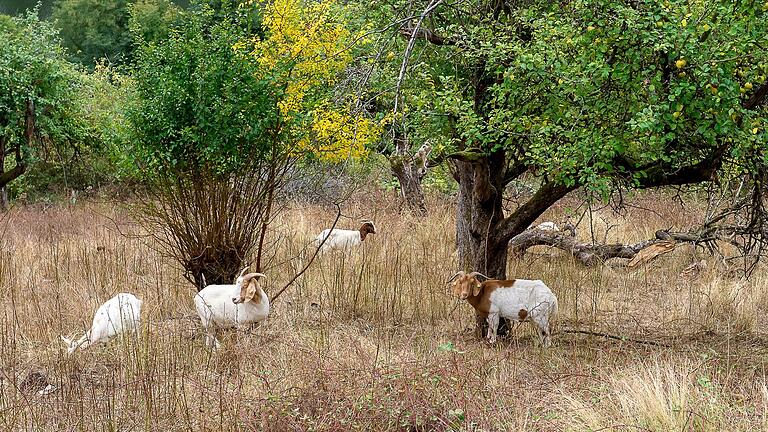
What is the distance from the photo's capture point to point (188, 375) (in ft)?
17.3

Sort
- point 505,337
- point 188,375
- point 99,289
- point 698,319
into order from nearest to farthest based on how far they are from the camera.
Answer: point 188,375 < point 505,337 < point 698,319 < point 99,289

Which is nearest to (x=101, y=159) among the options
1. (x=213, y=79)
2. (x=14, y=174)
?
(x=14, y=174)

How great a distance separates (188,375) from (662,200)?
1062 centimetres

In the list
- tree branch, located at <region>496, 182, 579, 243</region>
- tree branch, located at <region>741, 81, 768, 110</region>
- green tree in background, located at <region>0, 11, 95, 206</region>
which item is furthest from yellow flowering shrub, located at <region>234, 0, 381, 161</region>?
green tree in background, located at <region>0, 11, 95, 206</region>

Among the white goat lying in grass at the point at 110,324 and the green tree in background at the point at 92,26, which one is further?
the green tree in background at the point at 92,26

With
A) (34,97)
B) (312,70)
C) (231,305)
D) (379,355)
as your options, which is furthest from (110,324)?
(34,97)

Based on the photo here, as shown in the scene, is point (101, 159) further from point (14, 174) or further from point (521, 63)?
point (521, 63)

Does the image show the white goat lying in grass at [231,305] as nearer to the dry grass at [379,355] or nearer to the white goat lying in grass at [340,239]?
the dry grass at [379,355]

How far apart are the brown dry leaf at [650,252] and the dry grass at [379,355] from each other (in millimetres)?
174

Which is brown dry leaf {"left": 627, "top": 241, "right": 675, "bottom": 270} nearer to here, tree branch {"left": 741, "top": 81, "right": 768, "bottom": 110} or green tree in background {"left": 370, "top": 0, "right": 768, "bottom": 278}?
green tree in background {"left": 370, "top": 0, "right": 768, "bottom": 278}

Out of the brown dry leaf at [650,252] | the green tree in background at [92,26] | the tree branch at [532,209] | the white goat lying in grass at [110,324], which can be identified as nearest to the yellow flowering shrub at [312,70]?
the tree branch at [532,209]

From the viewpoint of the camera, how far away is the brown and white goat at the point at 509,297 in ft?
19.9

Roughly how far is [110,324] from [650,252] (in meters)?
5.60

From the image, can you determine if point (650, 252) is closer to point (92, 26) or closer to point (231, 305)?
point (231, 305)
